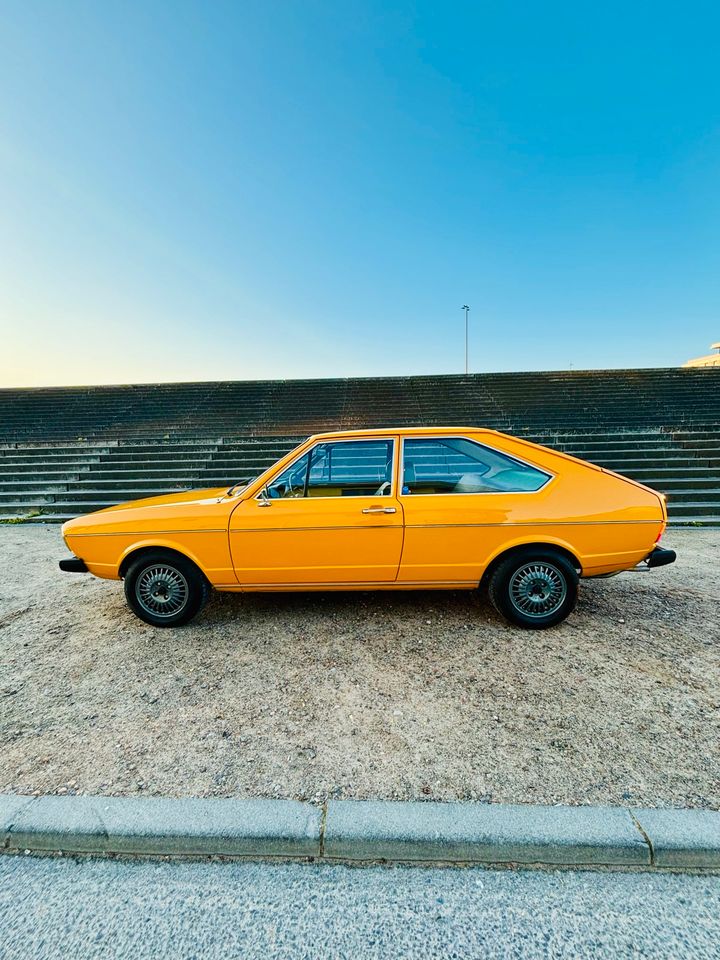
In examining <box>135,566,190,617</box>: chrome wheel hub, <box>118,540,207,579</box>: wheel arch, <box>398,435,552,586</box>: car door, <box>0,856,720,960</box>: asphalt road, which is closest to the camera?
<box>0,856,720,960</box>: asphalt road

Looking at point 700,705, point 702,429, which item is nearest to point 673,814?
point 700,705

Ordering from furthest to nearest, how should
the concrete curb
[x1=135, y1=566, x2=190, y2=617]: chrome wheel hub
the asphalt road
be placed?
[x1=135, y1=566, x2=190, y2=617]: chrome wheel hub, the concrete curb, the asphalt road

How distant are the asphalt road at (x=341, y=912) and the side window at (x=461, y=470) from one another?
7.38ft

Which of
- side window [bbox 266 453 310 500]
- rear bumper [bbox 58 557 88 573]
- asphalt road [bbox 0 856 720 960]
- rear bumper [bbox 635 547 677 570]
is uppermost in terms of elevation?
side window [bbox 266 453 310 500]

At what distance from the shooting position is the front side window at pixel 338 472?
11.3ft

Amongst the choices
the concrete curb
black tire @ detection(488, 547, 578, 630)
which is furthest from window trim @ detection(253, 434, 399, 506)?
the concrete curb

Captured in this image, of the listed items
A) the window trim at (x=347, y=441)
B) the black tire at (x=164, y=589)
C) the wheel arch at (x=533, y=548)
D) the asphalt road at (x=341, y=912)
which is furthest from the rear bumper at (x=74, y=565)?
the wheel arch at (x=533, y=548)

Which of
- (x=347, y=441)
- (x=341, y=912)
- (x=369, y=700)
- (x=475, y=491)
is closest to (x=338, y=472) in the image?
(x=347, y=441)

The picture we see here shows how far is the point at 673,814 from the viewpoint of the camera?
1.77 meters

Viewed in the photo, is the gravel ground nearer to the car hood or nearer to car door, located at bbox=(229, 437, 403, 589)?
car door, located at bbox=(229, 437, 403, 589)

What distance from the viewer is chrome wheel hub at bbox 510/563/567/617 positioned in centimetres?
331

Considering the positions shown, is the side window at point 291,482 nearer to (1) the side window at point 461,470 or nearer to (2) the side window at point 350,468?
(2) the side window at point 350,468

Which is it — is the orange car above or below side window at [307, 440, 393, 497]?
below

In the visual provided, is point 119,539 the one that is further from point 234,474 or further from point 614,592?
point 234,474
